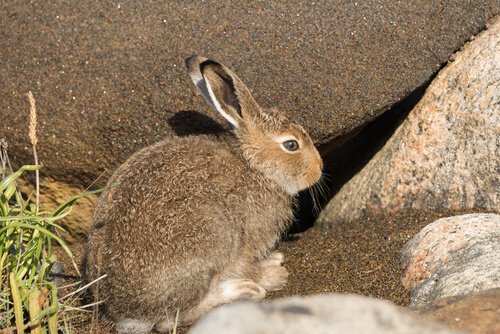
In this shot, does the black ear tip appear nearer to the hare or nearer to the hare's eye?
the hare

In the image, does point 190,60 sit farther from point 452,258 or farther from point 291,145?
point 452,258

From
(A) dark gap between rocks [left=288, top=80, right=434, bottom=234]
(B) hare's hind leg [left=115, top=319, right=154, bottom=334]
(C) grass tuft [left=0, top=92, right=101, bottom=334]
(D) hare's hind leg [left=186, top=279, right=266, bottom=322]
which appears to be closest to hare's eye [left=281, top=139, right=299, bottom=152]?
(A) dark gap between rocks [left=288, top=80, right=434, bottom=234]

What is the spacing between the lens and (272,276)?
21.2 feet

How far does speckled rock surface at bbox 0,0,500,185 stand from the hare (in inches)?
16.4

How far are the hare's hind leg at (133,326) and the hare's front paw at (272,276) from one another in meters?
1.08

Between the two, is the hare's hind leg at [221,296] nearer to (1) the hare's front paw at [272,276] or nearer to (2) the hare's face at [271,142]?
(1) the hare's front paw at [272,276]

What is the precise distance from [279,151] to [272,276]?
1.04m

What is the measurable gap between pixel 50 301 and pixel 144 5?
286cm

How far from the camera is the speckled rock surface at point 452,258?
17.4 feet

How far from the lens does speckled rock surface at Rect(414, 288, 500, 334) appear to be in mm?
3695

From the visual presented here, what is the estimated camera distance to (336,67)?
686 centimetres

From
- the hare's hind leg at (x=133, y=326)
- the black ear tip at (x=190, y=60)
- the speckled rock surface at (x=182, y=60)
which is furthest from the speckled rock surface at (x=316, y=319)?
the speckled rock surface at (x=182, y=60)

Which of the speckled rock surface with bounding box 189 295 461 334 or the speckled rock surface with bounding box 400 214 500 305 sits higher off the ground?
the speckled rock surface with bounding box 189 295 461 334

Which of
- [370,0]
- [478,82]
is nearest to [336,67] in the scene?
[370,0]
